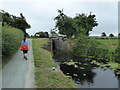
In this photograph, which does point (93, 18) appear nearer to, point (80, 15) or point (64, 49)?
point (80, 15)

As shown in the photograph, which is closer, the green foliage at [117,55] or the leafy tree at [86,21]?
the green foliage at [117,55]

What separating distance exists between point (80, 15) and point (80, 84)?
2492 centimetres

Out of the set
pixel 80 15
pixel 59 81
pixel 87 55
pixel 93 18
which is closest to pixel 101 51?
pixel 87 55

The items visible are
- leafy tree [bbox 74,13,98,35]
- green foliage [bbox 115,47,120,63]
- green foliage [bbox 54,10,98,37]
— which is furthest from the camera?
leafy tree [bbox 74,13,98,35]

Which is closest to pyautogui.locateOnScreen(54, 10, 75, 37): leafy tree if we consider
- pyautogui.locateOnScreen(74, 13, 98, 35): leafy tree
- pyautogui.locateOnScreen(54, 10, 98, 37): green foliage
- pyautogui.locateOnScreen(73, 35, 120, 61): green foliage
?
pyautogui.locateOnScreen(54, 10, 98, 37): green foliage

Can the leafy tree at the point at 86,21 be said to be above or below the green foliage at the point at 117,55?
above

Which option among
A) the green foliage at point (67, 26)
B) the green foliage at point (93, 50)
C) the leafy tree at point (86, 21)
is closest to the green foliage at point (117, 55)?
the green foliage at point (93, 50)

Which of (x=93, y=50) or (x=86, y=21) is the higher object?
(x=86, y=21)

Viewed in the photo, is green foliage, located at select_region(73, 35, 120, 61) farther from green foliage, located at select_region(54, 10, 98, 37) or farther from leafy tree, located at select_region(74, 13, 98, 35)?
leafy tree, located at select_region(74, 13, 98, 35)

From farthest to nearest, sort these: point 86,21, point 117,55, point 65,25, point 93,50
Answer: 1. point 86,21
2. point 65,25
3. point 93,50
4. point 117,55

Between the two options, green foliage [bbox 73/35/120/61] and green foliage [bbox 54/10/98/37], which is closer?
green foliage [bbox 73/35/120/61]

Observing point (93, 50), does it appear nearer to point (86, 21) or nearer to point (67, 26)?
point (67, 26)

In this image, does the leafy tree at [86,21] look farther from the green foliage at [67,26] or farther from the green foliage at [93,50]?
the green foliage at [93,50]

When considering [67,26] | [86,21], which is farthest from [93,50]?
[86,21]
